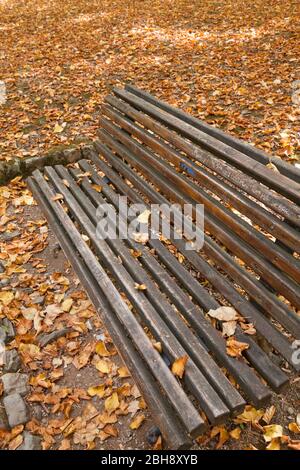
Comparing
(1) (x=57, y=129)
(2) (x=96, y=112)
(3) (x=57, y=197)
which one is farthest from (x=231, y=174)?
(2) (x=96, y=112)

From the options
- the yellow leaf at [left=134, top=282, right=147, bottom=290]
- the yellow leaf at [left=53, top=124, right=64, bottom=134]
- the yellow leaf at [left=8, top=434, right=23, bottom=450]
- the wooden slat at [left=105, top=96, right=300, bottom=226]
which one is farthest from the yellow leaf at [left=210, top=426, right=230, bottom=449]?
the yellow leaf at [left=53, top=124, right=64, bottom=134]

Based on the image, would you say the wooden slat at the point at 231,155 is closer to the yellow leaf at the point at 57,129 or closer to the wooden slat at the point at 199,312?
the wooden slat at the point at 199,312

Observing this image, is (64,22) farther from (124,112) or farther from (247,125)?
(124,112)

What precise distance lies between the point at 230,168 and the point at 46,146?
3125mm

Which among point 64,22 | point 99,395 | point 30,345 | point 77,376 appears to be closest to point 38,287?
point 30,345

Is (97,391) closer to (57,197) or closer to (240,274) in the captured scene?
(240,274)

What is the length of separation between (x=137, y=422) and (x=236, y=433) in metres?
0.54

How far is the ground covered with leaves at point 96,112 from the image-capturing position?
87.0 inches

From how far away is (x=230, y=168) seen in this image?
2.40m

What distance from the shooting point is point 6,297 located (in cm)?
293

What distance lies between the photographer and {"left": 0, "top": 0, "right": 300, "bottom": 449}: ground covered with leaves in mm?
2209

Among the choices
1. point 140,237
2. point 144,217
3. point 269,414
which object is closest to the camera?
point 269,414

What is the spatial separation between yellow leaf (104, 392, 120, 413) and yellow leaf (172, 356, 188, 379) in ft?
1.66

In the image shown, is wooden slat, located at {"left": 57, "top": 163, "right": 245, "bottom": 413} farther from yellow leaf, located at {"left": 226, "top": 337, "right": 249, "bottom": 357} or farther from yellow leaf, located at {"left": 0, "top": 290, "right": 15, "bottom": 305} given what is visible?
yellow leaf, located at {"left": 0, "top": 290, "right": 15, "bottom": 305}
